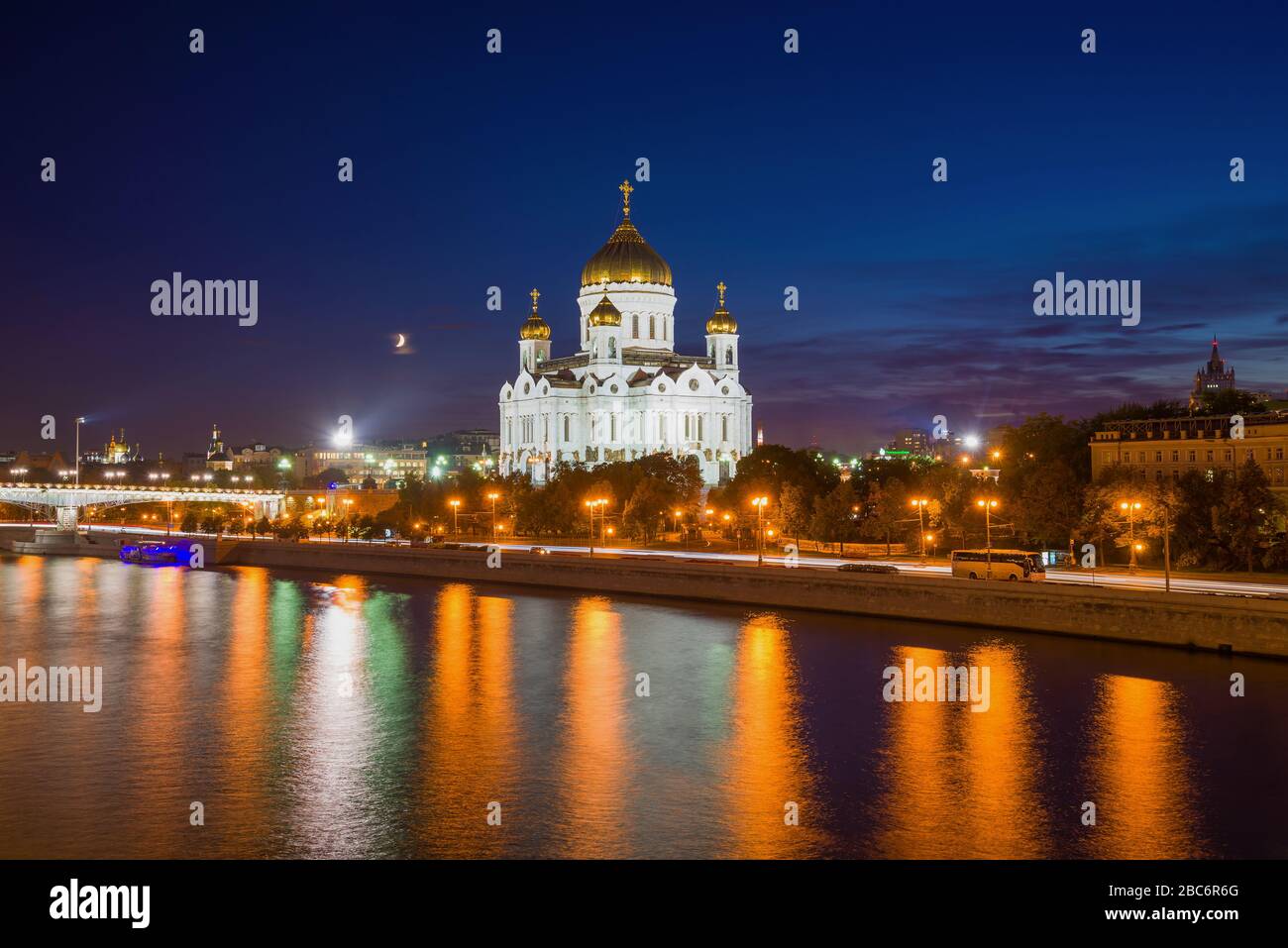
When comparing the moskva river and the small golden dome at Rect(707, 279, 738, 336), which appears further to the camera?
the small golden dome at Rect(707, 279, 738, 336)

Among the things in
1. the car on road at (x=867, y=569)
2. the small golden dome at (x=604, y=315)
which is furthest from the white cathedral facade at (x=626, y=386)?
the car on road at (x=867, y=569)

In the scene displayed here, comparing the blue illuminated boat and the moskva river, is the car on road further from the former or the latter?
the blue illuminated boat

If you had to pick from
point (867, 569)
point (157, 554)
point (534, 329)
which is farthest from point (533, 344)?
point (867, 569)

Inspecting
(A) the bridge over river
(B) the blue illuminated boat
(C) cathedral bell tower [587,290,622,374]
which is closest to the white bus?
(B) the blue illuminated boat

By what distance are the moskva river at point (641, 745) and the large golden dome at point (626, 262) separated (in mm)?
48068

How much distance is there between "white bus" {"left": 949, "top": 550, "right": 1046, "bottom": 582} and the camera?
3409 centimetres

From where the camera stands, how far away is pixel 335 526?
74.8 meters

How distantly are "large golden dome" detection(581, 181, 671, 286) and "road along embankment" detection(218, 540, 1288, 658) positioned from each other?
107 feet

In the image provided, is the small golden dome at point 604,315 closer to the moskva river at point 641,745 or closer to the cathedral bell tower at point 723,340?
the cathedral bell tower at point 723,340

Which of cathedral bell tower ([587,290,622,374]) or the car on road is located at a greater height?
cathedral bell tower ([587,290,622,374])

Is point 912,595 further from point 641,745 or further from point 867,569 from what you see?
point 641,745

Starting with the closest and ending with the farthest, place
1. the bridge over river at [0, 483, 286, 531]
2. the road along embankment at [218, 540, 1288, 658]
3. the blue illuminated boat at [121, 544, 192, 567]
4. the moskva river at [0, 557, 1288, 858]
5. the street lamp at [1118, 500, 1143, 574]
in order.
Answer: the moskva river at [0, 557, 1288, 858] < the road along embankment at [218, 540, 1288, 658] < the street lamp at [1118, 500, 1143, 574] < the blue illuminated boat at [121, 544, 192, 567] < the bridge over river at [0, 483, 286, 531]

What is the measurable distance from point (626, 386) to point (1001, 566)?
45.4m
